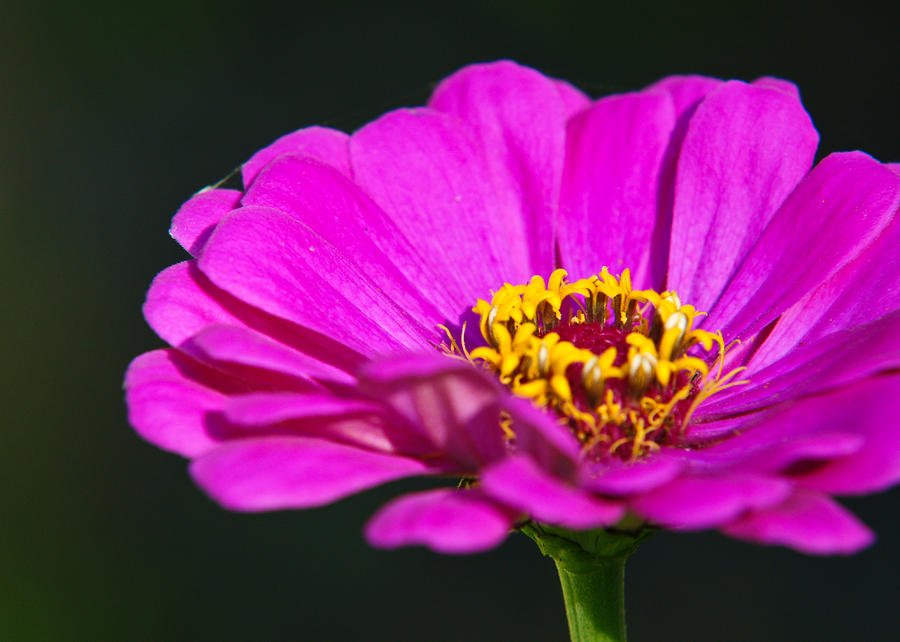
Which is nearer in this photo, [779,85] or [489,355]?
[489,355]

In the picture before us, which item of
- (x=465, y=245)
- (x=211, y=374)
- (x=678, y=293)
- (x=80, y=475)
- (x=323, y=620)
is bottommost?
(x=323, y=620)

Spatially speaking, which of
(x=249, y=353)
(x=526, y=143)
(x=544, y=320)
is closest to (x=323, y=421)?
(x=249, y=353)

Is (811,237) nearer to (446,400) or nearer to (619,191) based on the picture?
(619,191)

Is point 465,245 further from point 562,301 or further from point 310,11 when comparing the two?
point 310,11

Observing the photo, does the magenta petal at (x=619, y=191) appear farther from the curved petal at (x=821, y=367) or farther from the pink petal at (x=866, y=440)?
the pink petal at (x=866, y=440)

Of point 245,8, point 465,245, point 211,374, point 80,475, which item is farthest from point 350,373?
point 245,8

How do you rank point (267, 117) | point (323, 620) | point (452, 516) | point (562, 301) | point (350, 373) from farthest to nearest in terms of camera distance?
point (267, 117) < point (323, 620) < point (562, 301) < point (350, 373) < point (452, 516)

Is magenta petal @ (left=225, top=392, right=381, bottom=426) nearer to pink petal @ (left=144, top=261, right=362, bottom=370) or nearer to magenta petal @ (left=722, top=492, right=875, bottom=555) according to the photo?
pink petal @ (left=144, top=261, right=362, bottom=370)
